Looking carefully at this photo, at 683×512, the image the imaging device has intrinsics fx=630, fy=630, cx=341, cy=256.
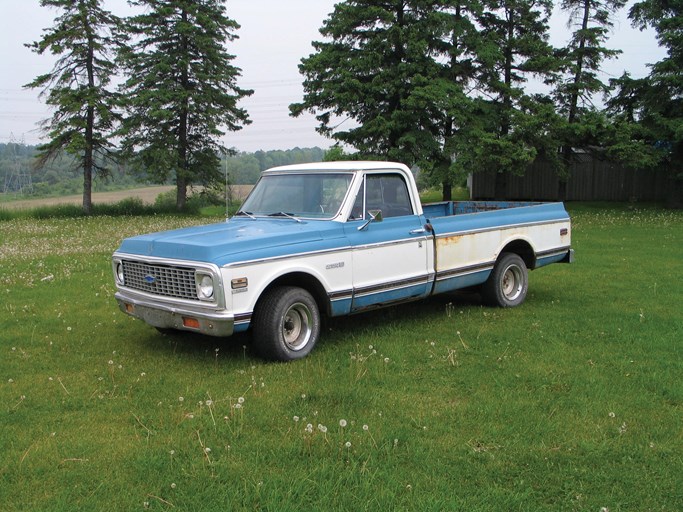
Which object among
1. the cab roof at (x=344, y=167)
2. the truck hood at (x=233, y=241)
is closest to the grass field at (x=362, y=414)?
the truck hood at (x=233, y=241)

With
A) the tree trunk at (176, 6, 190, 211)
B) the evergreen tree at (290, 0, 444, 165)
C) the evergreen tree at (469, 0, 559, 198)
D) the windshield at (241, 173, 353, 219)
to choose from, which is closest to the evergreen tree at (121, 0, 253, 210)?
the tree trunk at (176, 6, 190, 211)

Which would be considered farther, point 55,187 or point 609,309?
point 55,187

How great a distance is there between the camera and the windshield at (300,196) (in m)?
7.11

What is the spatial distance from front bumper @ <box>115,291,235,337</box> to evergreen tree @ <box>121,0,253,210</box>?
2606 centimetres

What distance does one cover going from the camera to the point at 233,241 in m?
5.93

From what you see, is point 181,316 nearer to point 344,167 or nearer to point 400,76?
point 344,167

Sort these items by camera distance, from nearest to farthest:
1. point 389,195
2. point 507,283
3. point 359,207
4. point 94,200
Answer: point 359,207
point 389,195
point 507,283
point 94,200

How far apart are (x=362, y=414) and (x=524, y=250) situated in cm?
504

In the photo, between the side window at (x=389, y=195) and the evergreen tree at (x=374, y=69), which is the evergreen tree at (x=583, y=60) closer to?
the evergreen tree at (x=374, y=69)

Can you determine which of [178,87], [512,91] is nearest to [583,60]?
[512,91]

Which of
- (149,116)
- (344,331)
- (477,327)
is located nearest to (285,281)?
(344,331)

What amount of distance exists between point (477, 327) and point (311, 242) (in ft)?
8.01

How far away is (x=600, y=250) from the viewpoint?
1476cm

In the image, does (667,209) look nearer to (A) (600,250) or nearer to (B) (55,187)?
(A) (600,250)
